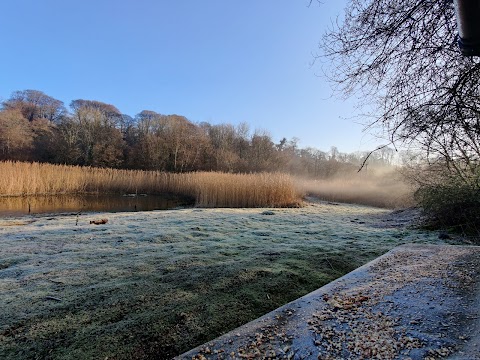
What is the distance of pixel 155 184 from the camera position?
59.7 feet

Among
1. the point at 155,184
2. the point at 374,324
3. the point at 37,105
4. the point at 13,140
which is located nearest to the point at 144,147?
the point at 155,184

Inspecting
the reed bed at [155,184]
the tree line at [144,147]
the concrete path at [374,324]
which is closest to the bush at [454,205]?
the concrete path at [374,324]

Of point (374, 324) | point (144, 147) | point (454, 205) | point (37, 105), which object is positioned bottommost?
point (374, 324)

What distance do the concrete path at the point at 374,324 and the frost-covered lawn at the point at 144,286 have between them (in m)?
0.43

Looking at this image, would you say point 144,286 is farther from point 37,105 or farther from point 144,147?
point 37,105

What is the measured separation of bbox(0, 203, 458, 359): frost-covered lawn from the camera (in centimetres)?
151

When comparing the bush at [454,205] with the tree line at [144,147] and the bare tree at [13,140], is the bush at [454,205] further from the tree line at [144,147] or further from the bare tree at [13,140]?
the bare tree at [13,140]

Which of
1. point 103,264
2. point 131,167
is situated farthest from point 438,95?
point 131,167

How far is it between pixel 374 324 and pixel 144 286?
5.48 ft

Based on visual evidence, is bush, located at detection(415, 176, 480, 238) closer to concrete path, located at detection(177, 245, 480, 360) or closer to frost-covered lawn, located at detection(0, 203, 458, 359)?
frost-covered lawn, located at detection(0, 203, 458, 359)

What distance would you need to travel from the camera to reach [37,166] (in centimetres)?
1505

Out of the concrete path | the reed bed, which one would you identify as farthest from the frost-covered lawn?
the reed bed

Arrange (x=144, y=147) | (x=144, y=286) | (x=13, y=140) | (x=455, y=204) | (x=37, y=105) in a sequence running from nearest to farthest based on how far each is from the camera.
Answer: (x=144, y=286) < (x=455, y=204) < (x=13, y=140) < (x=144, y=147) < (x=37, y=105)

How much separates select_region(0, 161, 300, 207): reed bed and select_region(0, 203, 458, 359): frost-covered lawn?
7790mm
